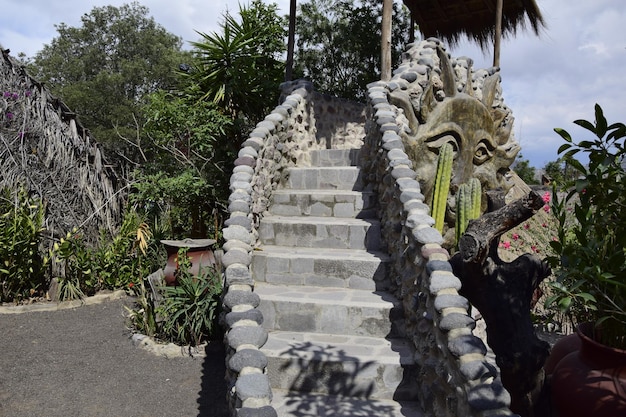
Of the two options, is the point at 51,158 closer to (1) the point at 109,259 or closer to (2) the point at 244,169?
(1) the point at 109,259

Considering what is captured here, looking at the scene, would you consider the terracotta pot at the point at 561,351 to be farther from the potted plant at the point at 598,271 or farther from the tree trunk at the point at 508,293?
the potted plant at the point at 598,271

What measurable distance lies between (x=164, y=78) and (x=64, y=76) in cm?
463

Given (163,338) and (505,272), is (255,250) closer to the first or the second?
(163,338)

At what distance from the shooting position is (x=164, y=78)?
19922mm

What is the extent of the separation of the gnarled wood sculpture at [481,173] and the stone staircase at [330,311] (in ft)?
2.50

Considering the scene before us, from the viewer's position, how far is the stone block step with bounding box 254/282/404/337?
13.3ft

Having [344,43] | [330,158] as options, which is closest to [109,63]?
[344,43]

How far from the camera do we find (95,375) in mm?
4883

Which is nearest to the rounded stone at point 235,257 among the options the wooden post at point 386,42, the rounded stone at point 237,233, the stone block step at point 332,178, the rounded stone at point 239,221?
the rounded stone at point 237,233

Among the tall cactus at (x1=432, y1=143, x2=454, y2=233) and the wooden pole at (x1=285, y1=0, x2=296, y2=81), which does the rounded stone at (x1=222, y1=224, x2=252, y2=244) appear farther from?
the wooden pole at (x1=285, y1=0, x2=296, y2=81)

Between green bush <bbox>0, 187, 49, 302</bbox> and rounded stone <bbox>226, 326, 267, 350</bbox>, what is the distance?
5.25m

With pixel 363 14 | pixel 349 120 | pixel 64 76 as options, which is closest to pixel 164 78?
pixel 64 76

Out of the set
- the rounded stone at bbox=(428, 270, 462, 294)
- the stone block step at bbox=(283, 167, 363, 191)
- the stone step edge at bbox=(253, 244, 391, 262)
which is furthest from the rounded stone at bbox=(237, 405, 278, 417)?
the stone block step at bbox=(283, 167, 363, 191)

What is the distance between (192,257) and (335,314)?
2777mm
